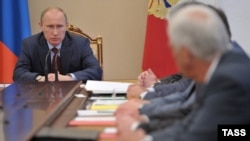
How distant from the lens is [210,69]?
1305 mm

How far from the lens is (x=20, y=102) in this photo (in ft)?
6.77

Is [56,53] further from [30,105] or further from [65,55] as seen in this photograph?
[30,105]

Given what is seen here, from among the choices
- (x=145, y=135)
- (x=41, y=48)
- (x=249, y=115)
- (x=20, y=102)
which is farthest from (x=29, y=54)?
(x=249, y=115)

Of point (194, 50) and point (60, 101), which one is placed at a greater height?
point (194, 50)

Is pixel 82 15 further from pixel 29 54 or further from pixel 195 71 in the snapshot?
pixel 195 71

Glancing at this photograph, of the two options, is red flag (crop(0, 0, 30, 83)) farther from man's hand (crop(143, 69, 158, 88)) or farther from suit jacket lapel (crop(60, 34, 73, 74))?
man's hand (crop(143, 69, 158, 88))

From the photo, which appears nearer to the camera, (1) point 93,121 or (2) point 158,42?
(1) point 93,121

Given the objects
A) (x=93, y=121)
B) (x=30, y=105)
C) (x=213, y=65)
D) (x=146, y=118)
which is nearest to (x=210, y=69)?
(x=213, y=65)

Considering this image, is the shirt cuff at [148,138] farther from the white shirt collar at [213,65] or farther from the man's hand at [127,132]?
the white shirt collar at [213,65]

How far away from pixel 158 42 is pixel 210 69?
119 inches

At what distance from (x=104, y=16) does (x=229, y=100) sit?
12.7 ft

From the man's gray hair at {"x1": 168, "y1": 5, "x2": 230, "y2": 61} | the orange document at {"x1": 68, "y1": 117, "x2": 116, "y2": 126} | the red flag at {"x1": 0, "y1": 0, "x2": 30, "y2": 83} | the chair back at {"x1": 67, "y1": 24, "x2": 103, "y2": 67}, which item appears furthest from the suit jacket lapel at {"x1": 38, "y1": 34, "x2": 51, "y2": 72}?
the man's gray hair at {"x1": 168, "y1": 5, "x2": 230, "y2": 61}

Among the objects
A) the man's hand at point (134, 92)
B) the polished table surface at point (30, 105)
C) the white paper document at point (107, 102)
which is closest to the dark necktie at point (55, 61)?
the polished table surface at point (30, 105)

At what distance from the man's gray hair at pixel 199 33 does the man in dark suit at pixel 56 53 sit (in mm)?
2000
